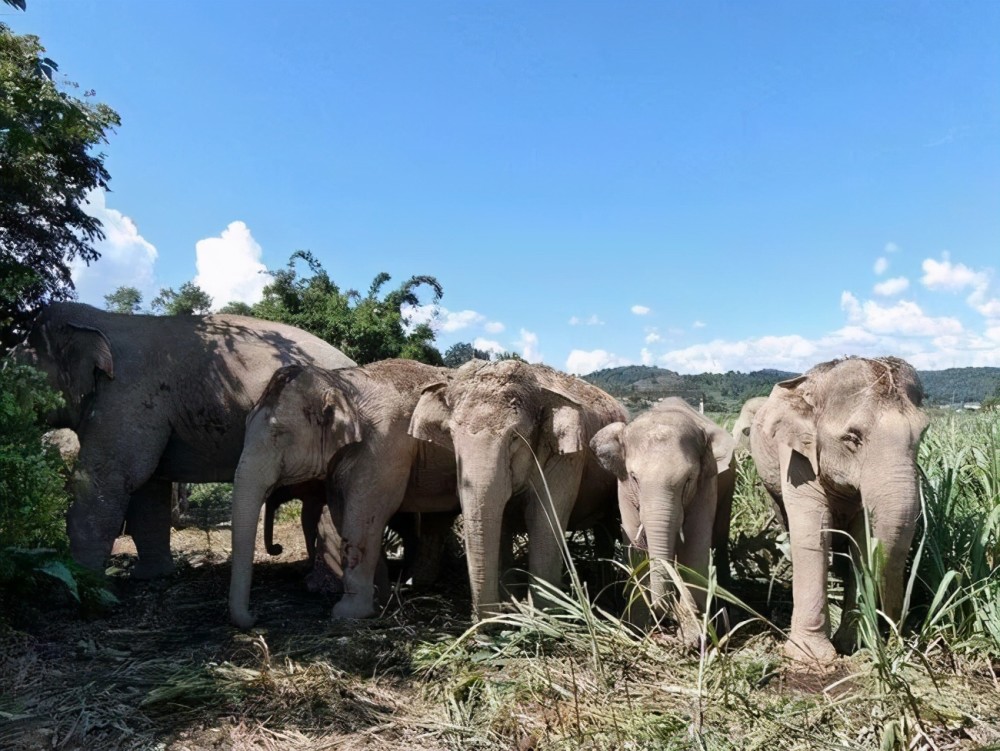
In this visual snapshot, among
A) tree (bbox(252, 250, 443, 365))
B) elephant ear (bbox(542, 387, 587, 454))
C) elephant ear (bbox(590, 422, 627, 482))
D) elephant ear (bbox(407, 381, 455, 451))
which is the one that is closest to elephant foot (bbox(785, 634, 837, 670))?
elephant ear (bbox(590, 422, 627, 482))

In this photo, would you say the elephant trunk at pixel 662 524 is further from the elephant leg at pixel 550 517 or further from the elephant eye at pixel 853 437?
the elephant eye at pixel 853 437

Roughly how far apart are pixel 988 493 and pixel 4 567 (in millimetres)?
6559

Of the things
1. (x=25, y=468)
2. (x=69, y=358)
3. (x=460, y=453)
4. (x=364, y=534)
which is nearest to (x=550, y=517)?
(x=460, y=453)

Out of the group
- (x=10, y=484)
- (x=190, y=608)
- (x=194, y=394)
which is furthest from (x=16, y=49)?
(x=190, y=608)

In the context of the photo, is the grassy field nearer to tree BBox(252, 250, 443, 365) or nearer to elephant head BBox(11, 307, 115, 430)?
elephant head BBox(11, 307, 115, 430)

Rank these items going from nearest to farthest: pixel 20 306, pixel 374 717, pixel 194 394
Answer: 1. pixel 374 717
2. pixel 194 394
3. pixel 20 306

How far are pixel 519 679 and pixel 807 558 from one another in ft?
6.79

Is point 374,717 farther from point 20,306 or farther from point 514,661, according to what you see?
point 20,306

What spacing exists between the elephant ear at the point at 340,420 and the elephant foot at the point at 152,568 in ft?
9.10

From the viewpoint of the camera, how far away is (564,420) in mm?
5020


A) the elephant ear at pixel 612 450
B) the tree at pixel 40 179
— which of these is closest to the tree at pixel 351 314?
the tree at pixel 40 179

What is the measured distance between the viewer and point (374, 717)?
3736 mm

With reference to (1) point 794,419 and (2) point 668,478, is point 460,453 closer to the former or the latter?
(2) point 668,478

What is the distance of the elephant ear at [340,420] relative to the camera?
562 cm
